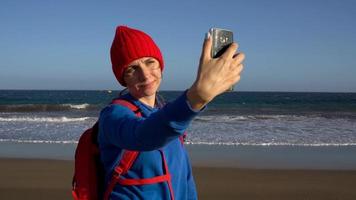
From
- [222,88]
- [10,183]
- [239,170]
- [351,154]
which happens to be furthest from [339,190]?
[222,88]

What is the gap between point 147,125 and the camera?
105 cm

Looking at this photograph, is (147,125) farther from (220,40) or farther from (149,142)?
(220,40)

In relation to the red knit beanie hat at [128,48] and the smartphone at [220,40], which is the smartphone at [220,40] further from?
the red knit beanie hat at [128,48]

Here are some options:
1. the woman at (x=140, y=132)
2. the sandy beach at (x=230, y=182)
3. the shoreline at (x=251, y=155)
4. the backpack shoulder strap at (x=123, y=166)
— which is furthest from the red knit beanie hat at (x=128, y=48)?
the shoreline at (x=251, y=155)

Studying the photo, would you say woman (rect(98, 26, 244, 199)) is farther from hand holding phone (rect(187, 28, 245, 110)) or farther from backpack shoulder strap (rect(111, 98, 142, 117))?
hand holding phone (rect(187, 28, 245, 110))

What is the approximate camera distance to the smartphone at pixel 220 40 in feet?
3.23

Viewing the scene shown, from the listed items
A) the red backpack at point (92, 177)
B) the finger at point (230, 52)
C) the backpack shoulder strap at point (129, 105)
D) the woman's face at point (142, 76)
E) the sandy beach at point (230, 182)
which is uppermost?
the finger at point (230, 52)

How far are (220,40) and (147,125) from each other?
283 mm

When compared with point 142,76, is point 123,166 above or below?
below

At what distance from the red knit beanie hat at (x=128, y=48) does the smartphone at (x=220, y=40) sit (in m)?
0.46

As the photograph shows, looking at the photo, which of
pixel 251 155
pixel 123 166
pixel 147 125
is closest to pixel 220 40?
pixel 147 125

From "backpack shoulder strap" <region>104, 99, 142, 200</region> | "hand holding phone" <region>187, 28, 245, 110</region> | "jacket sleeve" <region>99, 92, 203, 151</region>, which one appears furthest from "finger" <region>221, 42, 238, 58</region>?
"backpack shoulder strap" <region>104, 99, 142, 200</region>

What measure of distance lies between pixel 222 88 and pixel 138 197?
657mm

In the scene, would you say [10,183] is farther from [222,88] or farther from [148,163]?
[222,88]
